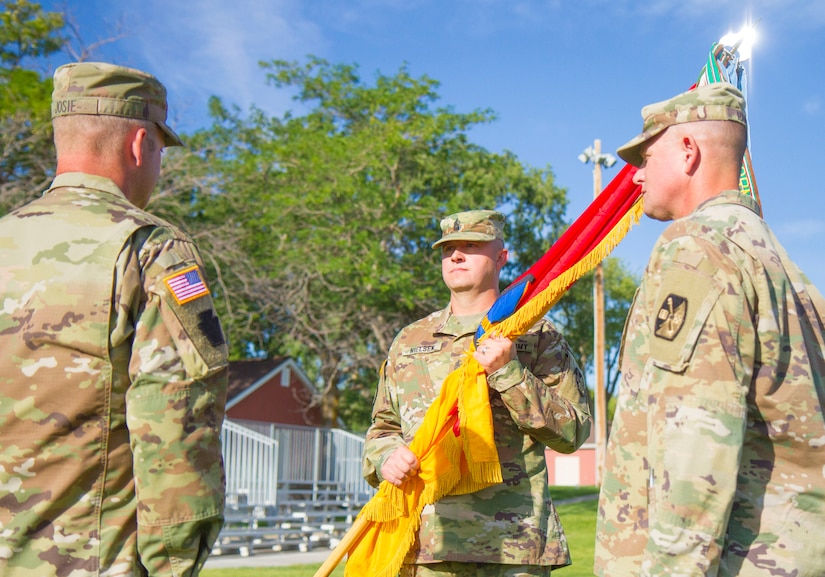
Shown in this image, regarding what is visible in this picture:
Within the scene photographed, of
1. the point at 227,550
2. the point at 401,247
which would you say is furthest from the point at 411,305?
the point at 227,550

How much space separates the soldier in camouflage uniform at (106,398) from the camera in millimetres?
2131

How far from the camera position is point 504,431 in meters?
3.67

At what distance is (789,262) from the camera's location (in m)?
2.29

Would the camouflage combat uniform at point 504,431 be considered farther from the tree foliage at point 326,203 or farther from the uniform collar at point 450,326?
the tree foliage at point 326,203

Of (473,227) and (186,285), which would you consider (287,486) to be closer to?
(473,227)

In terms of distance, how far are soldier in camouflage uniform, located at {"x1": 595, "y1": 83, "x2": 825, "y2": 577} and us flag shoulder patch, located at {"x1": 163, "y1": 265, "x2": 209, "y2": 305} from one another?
121 centimetres

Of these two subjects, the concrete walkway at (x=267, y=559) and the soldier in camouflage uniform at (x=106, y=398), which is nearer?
the soldier in camouflage uniform at (x=106, y=398)

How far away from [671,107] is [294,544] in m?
13.3

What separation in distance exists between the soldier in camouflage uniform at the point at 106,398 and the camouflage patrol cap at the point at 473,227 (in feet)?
6.02

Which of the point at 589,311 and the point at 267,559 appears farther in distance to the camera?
the point at 589,311

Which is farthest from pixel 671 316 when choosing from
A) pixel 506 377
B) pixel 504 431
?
pixel 504 431

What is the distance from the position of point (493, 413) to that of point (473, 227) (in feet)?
2.95

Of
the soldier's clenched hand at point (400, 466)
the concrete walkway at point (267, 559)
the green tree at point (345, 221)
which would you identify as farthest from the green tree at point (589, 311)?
the soldier's clenched hand at point (400, 466)

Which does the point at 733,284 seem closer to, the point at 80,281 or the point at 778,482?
the point at 778,482
